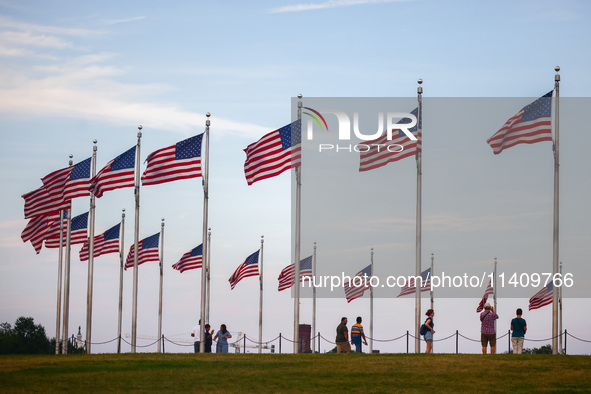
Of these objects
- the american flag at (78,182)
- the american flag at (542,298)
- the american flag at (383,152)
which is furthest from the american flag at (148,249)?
the american flag at (542,298)

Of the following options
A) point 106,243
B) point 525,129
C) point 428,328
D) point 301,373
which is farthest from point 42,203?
point 525,129

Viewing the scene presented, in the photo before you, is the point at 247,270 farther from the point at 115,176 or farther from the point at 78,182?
the point at 115,176

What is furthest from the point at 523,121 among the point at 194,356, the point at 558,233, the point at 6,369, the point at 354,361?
the point at 6,369

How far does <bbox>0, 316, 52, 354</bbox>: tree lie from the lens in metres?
102

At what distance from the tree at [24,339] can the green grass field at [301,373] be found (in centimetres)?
7531

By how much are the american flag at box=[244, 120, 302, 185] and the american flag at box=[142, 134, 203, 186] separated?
260 centimetres

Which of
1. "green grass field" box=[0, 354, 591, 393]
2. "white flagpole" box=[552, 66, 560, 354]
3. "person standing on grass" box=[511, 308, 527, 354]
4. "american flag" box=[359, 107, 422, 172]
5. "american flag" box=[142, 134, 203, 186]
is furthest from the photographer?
"american flag" box=[142, 134, 203, 186]

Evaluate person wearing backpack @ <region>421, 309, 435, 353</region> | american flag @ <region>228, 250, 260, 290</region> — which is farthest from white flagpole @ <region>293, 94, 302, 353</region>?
american flag @ <region>228, 250, 260, 290</region>

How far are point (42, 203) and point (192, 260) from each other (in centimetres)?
938

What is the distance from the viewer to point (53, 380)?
25609 millimetres

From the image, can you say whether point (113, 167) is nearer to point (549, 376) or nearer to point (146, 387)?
point (146, 387)

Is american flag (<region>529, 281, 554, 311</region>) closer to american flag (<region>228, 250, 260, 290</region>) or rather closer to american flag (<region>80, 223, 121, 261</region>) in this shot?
american flag (<region>228, 250, 260, 290</region>)

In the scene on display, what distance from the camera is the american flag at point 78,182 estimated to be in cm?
4106

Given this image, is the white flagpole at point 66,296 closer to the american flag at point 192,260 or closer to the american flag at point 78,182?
the american flag at point 78,182
